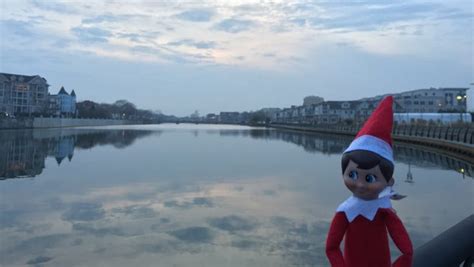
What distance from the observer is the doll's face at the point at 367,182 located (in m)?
2.27

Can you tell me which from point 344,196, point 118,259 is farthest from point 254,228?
point 344,196

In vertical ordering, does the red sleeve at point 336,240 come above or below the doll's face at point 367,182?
below

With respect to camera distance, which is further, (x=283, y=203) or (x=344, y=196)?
(x=344, y=196)

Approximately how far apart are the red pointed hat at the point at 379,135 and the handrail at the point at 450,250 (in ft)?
1.73

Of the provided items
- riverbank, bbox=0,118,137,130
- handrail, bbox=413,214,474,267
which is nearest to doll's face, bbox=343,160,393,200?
handrail, bbox=413,214,474,267

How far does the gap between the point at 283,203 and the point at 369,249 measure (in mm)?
8095

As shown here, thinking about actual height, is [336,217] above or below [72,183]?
above

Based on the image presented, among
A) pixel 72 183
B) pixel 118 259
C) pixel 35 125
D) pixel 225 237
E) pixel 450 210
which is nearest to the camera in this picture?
pixel 118 259

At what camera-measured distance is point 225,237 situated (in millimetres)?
7242

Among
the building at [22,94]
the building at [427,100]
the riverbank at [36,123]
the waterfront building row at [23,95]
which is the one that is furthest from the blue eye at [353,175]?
the building at [427,100]

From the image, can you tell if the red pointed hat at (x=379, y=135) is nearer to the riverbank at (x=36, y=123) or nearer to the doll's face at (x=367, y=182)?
the doll's face at (x=367, y=182)

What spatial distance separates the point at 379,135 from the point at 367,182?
27 cm

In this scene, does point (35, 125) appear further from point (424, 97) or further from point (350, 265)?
point (424, 97)

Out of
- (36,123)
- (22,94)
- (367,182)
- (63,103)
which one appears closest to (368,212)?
(367,182)
